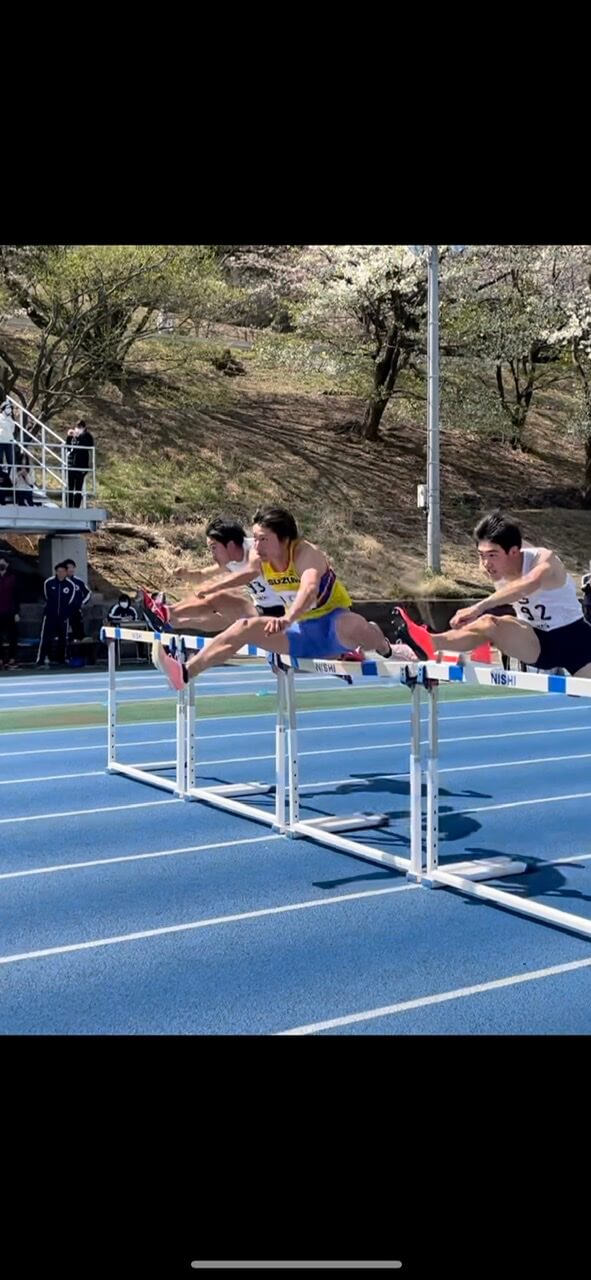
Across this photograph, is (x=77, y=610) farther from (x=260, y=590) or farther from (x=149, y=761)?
(x=260, y=590)

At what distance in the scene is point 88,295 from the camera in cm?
2500

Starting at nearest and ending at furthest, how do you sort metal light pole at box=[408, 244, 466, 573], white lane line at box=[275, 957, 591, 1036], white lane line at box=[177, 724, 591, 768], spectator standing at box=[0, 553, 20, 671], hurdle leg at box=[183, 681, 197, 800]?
white lane line at box=[275, 957, 591, 1036] → hurdle leg at box=[183, 681, 197, 800] → white lane line at box=[177, 724, 591, 768] → spectator standing at box=[0, 553, 20, 671] → metal light pole at box=[408, 244, 466, 573]

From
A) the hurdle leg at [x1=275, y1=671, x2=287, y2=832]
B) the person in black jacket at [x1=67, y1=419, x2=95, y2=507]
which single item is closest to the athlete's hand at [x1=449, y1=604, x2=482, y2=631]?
the hurdle leg at [x1=275, y1=671, x2=287, y2=832]

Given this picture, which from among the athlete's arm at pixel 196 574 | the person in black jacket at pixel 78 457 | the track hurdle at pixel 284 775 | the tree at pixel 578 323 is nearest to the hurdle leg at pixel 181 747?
the track hurdle at pixel 284 775

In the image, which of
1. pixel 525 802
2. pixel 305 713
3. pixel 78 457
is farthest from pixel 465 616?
pixel 78 457

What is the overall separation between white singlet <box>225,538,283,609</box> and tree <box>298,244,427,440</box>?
23.2 m

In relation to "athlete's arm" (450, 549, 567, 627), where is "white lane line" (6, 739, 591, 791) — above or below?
below

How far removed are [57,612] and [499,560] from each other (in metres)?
11.5

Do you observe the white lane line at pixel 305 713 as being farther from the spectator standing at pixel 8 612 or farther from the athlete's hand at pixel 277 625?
the athlete's hand at pixel 277 625

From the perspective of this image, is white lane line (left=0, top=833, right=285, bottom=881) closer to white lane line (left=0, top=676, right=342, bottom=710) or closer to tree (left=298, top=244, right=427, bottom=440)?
white lane line (left=0, top=676, right=342, bottom=710)

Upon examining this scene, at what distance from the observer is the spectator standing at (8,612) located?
16.4 m

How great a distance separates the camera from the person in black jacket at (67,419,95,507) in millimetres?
19109
